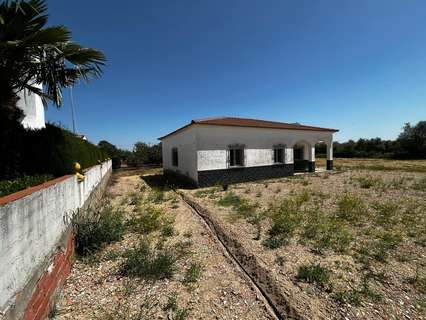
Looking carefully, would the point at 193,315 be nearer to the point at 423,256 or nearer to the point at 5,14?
the point at 423,256

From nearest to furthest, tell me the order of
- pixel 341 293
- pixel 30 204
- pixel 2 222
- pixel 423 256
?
pixel 2 222
pixel 30 204
pixel 341 293
pixel 423 256

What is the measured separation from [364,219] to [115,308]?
6318mm

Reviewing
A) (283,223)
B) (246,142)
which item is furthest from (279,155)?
(283,223)

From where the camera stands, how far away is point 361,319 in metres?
2.62

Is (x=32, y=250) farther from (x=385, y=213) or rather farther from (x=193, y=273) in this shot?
(x=385, y=213)

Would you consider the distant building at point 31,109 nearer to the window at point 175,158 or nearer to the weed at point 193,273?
the weed at point 193,273

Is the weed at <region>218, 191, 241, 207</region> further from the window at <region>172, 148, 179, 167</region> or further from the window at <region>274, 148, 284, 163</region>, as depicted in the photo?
the window at <region>172, 148, 179, 167</region>

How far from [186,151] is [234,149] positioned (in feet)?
9.77

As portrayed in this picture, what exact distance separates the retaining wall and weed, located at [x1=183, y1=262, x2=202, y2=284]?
175 centimetres

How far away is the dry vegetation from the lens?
9.51ft

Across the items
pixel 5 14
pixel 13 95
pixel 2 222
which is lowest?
pixel 2 222

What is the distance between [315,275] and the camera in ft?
11.1

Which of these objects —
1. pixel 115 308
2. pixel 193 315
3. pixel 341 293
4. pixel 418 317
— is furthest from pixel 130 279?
pixel 418 317

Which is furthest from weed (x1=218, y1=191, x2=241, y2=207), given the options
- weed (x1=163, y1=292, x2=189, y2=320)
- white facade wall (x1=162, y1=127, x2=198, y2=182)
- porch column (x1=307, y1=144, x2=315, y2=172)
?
porch column (x1=307, y1=144, x2=315, y2=172)
